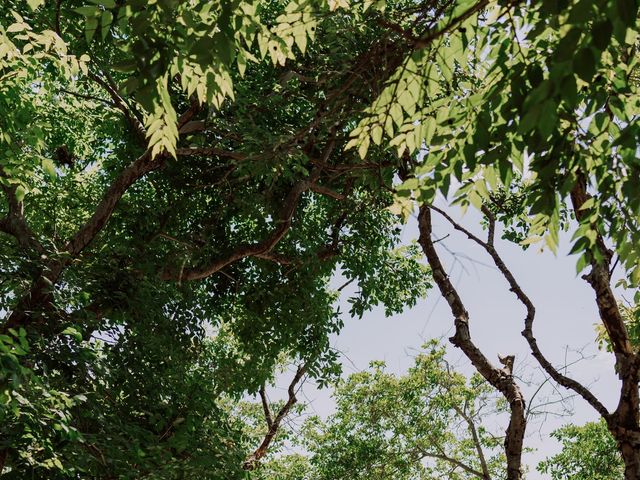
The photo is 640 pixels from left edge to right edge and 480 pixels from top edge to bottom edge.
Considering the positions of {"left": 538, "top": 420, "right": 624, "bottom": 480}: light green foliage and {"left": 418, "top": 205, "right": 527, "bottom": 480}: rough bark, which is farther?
{"left": 538, "top": 420, "right": 624, "bottom": 480}: light green foliage

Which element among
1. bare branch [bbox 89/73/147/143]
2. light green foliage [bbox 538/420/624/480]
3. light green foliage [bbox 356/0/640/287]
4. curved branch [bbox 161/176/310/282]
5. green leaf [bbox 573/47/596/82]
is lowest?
green leaf [bbox 573/47/596/82]

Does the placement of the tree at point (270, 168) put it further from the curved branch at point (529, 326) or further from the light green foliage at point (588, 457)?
the light green foliage at point (588, 457)

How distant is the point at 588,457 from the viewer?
581 inches

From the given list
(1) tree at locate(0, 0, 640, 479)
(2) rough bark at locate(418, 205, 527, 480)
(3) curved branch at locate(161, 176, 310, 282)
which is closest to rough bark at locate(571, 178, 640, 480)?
(1) tree at locate(0, 0, 640, 479)

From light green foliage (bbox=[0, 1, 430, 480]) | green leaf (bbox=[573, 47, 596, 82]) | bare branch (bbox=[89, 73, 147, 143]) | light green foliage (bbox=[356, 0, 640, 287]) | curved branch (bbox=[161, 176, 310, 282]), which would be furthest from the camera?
curved branch (bbox=[161, 176, 310, 282])

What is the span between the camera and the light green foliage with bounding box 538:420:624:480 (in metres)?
14.6

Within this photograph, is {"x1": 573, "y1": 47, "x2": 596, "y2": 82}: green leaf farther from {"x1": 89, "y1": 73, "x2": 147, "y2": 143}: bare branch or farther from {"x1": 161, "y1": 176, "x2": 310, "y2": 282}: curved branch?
{"x1": 89, "y1": 73, "x2": 147, "y2": 143}: bare branch

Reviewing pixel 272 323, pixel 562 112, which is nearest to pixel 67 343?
pixel 272 323

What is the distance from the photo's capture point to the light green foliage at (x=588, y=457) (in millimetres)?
14641

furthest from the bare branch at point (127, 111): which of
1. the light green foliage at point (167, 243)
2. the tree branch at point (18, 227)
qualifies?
the tree branch at point (18, 227)

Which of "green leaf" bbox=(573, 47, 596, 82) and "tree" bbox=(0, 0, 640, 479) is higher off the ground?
"tree" bbox=(0, 0, 640, 479)

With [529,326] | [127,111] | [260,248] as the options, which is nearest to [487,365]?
[529,326]

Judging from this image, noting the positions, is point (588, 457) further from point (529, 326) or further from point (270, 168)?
point (270, 168)

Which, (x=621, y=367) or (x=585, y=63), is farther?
(x=621, y=367)
